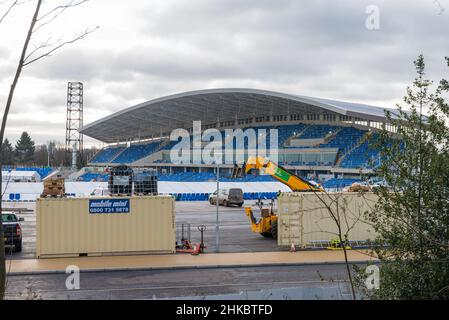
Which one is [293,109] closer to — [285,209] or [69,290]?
A: [285,209]

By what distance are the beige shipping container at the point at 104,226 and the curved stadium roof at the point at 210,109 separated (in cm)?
4543

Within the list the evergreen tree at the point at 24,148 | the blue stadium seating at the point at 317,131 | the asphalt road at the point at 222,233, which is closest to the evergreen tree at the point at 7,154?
the evergreen tree at the point at 24,148

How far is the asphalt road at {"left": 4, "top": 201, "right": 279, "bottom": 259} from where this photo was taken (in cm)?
2148

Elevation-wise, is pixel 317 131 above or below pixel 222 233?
above

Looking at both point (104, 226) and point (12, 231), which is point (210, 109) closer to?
point (12, 231)

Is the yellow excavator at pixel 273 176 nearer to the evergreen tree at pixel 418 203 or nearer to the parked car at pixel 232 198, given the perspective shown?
the evergreen tree at pixel 418 203

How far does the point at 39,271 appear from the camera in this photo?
1652 cm

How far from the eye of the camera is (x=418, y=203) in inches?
249

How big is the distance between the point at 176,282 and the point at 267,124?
74.2m

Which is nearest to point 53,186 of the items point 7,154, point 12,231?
point 12,231

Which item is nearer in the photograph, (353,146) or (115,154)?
(353,146)

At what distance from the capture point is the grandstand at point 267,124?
6919 cm
